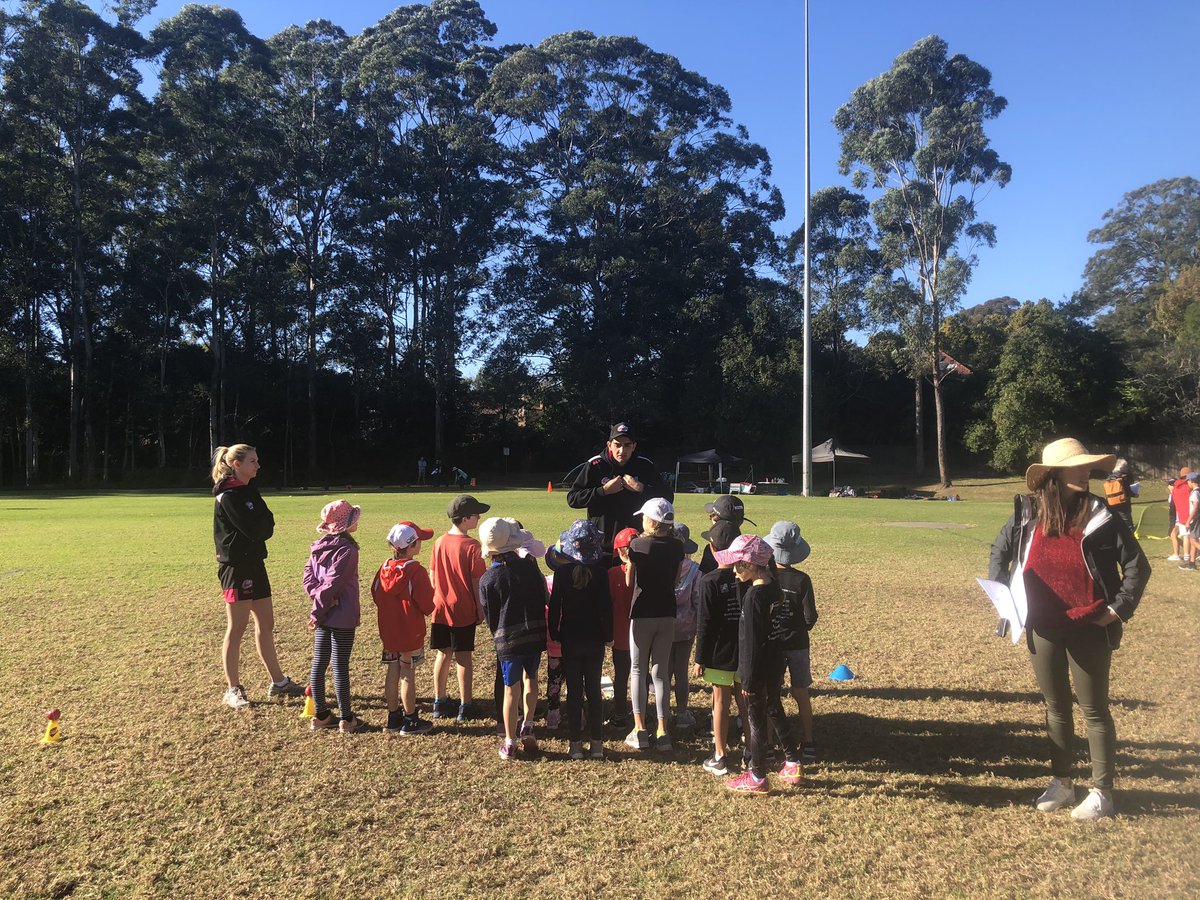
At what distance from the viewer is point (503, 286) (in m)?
49.5

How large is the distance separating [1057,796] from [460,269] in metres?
48.1

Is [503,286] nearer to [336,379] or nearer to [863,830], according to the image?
[336,379]

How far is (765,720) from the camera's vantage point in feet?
13.6

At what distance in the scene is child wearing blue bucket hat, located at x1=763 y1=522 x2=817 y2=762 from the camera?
4.57 m

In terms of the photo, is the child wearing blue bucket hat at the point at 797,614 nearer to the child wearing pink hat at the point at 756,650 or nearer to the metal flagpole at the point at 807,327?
the child wearing pink hat at the point at 756,650

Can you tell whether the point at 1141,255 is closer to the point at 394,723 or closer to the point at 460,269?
the point at 460,269

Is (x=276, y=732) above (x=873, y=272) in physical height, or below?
below

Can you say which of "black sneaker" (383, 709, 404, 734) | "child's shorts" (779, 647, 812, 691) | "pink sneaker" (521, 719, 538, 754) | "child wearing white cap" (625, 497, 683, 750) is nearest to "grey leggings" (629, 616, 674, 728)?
"child wearing white cap" (625, 497, 683, 750)

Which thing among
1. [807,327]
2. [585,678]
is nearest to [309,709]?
[585,678]

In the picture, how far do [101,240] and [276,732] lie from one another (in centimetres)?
4639

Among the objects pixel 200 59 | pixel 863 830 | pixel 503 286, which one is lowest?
pixel 863 830

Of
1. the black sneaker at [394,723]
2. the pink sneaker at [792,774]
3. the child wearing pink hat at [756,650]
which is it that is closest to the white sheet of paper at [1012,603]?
the child wearing pink hat at [756,650]

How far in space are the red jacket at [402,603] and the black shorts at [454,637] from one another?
10cm

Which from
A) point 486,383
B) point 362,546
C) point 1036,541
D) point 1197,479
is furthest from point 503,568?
point 486,383
